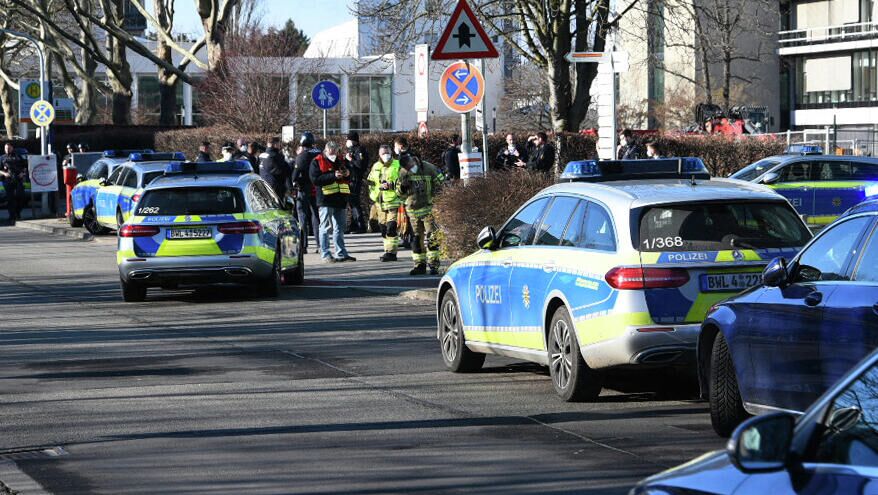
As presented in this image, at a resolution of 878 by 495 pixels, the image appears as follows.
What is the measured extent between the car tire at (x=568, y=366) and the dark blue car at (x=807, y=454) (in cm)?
595

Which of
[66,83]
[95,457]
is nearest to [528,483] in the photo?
[95,457]

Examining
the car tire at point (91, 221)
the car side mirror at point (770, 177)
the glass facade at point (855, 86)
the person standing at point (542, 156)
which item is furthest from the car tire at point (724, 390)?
the glass facade at point (855, 86)

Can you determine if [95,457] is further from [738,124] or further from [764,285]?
[738,124]

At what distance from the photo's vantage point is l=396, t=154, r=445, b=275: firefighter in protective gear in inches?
823

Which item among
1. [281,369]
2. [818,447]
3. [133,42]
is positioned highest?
[133,42]

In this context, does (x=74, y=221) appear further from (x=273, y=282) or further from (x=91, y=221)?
(x=273, y=282)

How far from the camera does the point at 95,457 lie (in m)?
8.70

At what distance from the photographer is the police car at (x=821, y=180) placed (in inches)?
1083

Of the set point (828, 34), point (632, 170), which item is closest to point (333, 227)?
point (632, 170)

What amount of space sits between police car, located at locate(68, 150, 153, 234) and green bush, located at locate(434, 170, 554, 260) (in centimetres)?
1384

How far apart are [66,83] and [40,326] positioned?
175 feet

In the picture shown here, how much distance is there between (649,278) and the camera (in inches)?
381

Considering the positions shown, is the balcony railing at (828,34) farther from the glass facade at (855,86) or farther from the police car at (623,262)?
the police car at (623,262)

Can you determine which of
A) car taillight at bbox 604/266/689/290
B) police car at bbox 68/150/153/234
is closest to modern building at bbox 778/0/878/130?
police car at bbox 68/150/153/234
